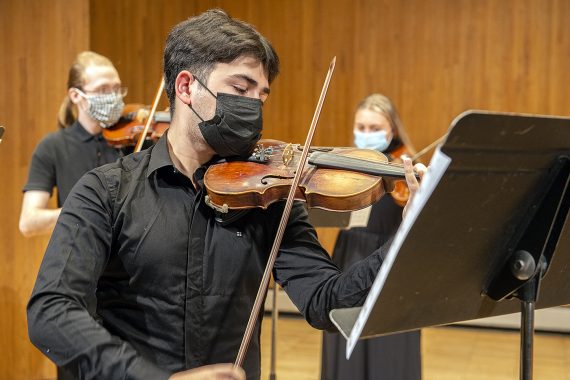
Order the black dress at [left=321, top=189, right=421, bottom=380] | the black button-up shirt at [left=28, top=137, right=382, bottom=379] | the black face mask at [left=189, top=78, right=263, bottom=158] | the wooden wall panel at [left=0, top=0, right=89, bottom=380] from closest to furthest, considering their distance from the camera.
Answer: the black button-up shirt at [left=28, top=137, right=382, bottom=379], the black face mask at [left=189, top=78, right=263, bottom=158], the black dress at [left=321, top=189, right=421, bottom=380], the wooden wall panel at [left=0, top=0, right=89, bottom=380]

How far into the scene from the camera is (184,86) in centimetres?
165

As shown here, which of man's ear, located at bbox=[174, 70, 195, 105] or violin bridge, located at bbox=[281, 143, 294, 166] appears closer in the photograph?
man's ear, located at bbox=[174, 70, 195, 105]

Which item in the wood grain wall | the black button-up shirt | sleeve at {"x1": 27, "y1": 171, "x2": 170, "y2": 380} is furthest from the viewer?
the wood grain wall

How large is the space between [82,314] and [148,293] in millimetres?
264

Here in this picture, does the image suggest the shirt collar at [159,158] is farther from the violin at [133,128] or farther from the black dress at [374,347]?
the black dress at [374,347]

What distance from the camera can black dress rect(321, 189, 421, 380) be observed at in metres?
3.40

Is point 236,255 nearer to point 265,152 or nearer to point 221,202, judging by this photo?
point 221,202

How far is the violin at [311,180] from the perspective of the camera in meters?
1.60

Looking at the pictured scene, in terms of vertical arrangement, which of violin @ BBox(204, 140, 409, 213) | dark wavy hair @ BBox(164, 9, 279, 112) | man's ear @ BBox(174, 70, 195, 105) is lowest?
violin @ BBox(204, 140, 409, 213)

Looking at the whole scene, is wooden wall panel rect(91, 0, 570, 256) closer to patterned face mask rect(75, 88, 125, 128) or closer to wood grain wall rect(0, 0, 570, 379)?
wood grain wall rect(0, 0, 570, 379)

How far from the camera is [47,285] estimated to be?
1311 millimetres

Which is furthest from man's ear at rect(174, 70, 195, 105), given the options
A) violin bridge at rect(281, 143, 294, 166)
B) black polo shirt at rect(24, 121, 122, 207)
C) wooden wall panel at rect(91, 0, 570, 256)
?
wooden wall panel at rect(91, 0, 570, 256)

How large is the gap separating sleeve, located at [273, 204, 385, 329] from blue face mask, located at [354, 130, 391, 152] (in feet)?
5.82

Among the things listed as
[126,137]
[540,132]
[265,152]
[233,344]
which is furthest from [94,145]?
[540,132]
